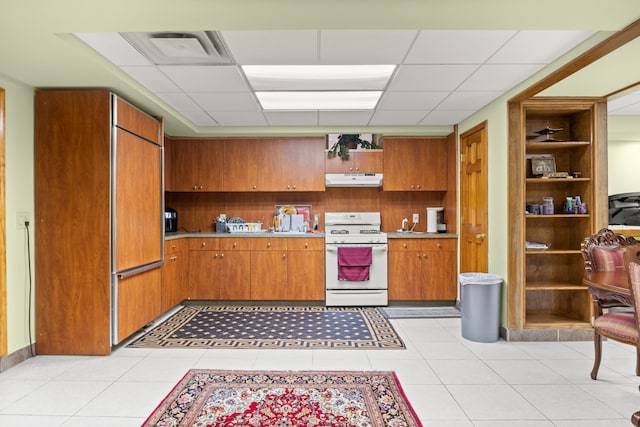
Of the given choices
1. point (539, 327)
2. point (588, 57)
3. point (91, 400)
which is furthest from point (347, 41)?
point (539, 327)

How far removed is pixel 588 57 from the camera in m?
2.71

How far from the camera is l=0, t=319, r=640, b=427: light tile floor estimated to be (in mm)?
2334

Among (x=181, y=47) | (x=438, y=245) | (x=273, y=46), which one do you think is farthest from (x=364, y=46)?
(x=438, y=245)

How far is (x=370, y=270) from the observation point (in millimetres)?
5129

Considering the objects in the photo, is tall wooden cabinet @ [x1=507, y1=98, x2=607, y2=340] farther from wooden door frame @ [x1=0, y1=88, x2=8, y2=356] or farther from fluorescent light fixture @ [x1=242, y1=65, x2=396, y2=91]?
wooden door frame @ [x1=0, y1=88, x2=8, y2=356]

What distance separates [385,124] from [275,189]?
5.65 feet

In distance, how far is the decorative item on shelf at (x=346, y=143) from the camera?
5477mm

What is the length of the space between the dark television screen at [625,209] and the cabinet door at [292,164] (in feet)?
12.8

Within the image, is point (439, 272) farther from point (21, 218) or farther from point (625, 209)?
point (21, 218)

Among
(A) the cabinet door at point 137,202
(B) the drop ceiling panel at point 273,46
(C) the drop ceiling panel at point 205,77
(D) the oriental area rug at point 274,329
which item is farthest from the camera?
(D) the oriental area rug at point 274,329

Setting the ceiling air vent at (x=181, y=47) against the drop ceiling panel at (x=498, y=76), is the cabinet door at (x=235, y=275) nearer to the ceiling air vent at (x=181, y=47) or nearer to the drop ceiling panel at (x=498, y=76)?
the ceiling air vent at (x=181, y=47)

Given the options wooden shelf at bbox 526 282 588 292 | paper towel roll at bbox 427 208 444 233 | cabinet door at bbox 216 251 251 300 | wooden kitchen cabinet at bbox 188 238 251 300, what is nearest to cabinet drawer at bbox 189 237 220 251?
wooden kitchen cabinet at bbox 188 238 251 300

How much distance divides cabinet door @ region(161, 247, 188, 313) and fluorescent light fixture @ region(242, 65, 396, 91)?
2328 mm

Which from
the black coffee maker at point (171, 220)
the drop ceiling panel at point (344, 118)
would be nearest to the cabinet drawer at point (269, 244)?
the black coffee maker at point (171, 220)
